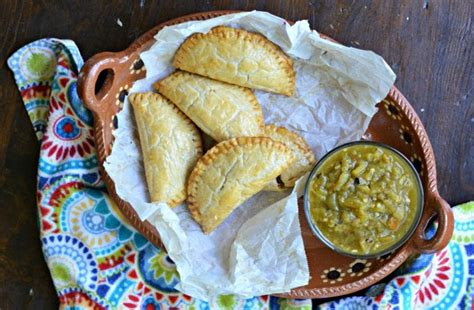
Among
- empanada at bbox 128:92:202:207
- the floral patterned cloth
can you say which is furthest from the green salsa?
empanada at bbox 128:92:202:207

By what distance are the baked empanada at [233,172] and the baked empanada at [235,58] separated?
141 mm

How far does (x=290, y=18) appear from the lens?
168 centimetres

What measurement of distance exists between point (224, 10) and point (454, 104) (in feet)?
1.96

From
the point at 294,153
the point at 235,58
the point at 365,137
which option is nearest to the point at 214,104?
the point at 235,58

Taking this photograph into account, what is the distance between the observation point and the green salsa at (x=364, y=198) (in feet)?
5.06

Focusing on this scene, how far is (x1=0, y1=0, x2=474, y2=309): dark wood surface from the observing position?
66.4 inches

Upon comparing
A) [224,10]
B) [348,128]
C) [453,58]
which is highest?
[224,10]

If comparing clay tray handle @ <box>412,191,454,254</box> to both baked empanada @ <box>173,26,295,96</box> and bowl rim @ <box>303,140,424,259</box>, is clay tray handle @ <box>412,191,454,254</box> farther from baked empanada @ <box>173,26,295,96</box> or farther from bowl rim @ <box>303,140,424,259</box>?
baked empanada @ <box>173,26,295,96</box>

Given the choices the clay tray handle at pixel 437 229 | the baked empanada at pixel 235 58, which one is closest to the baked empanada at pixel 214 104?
the baked empanada at pixel 235 58

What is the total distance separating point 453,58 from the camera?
170 centimetres

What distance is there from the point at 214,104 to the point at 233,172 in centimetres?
16

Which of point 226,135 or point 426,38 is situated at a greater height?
point 426,38

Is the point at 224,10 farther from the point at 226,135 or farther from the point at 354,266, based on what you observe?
the point at 354,266

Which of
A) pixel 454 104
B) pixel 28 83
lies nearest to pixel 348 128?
pixel 454 104
